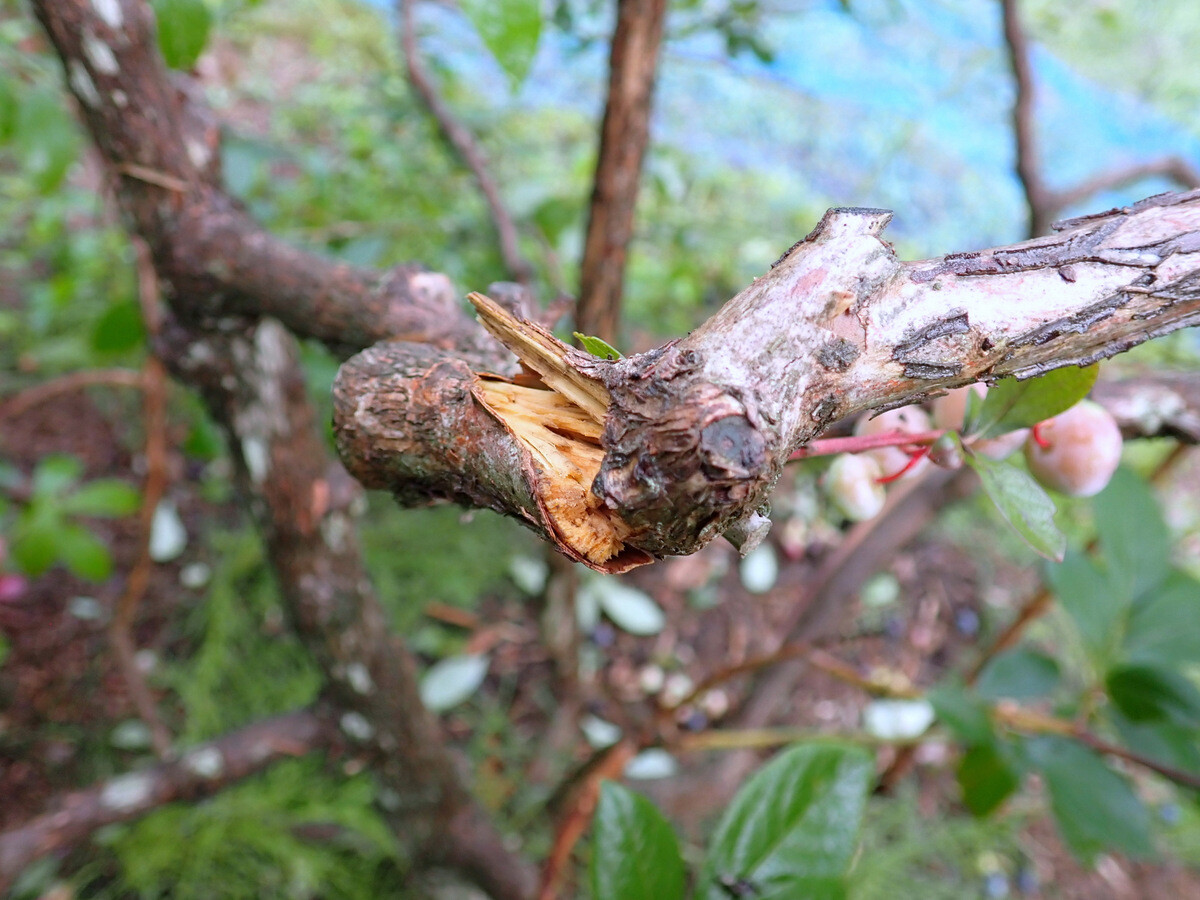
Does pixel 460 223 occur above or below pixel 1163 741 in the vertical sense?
above

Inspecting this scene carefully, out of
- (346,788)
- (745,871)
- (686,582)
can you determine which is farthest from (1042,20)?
(346,788)

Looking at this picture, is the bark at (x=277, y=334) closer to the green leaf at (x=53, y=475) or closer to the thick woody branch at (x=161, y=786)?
the thick woody branch at (x=161, y=786)

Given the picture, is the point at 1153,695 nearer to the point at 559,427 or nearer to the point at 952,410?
the point at 952,410

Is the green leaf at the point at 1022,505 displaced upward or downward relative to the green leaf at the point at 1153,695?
upward

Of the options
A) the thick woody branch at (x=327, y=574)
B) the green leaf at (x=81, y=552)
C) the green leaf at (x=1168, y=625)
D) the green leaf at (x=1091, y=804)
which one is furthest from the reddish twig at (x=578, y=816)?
the green leaf at (x=81, y=552)

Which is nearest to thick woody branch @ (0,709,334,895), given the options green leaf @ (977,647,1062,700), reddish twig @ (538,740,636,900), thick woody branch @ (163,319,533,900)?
thick woody branch @ (163,319,533,900)

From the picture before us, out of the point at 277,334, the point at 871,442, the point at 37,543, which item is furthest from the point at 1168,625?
the point at 37,543

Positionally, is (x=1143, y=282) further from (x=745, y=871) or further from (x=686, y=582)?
(x=686, y=582)
